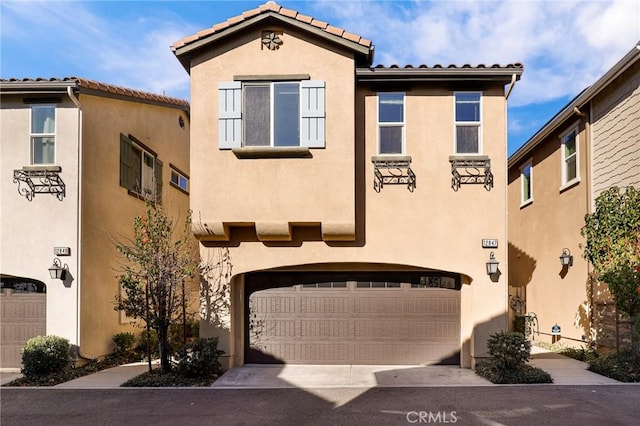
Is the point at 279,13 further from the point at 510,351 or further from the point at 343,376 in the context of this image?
the point at 510,351

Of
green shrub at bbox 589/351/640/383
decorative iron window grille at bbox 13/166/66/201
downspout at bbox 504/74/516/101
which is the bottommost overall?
green shrub at bbox 589/351/640/383

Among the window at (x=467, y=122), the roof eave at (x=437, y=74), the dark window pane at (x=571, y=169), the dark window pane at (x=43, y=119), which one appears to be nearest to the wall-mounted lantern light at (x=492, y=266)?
the window at (x=467, y=122)

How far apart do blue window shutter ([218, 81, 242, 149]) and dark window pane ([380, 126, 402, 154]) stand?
3243 millimetres

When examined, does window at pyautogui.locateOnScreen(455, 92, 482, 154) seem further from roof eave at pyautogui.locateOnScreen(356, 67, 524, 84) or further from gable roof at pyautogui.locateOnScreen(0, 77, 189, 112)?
gable roof at pyautogui.locateOnScreen(0, 77, 189, 112)

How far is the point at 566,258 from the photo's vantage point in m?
12.3

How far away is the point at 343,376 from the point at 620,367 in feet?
18.7

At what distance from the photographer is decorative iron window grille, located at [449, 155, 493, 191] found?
9859mm

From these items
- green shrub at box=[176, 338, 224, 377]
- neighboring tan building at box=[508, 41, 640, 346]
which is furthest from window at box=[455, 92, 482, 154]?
green shrub at box=[176, 338, 224, 377]

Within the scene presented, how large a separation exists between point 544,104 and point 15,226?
23361 millimetres

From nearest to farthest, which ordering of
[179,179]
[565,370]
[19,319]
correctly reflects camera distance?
[565,370]
[19,319]
[179,179]

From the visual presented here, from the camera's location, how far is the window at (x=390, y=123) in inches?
400

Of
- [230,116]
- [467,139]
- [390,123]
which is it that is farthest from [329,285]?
[467,139]

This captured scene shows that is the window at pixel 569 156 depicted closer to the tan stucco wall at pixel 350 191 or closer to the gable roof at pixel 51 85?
the tan stucco wall at pixel 350 191

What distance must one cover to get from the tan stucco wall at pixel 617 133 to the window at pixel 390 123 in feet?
17.2
